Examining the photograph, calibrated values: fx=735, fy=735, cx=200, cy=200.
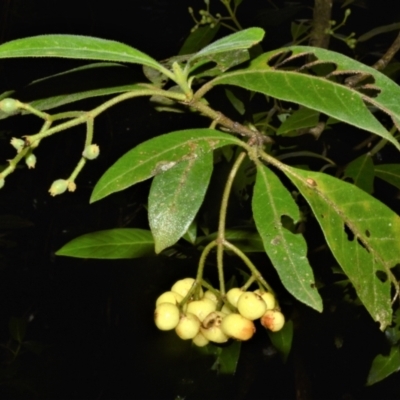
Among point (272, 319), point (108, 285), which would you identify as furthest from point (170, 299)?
point (108, 285)

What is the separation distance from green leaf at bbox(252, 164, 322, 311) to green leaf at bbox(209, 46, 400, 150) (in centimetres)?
11

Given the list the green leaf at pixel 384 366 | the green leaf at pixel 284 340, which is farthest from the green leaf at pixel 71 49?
the green leaf at pixel 384 366

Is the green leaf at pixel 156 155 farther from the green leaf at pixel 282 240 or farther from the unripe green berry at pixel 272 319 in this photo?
the unripe green berry at pixel 272 319

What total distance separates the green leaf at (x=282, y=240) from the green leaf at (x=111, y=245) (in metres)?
0.50

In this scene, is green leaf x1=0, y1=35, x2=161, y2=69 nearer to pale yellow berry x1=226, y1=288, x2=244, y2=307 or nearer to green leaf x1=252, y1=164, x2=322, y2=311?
green leaf x1=252, y1=164, x2=322, y2=311

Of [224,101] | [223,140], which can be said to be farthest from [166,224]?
[224,101]

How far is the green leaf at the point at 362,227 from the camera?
957 millimetres

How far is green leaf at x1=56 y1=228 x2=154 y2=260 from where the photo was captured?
1.38 meters

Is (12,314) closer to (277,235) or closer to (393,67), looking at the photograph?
(393,67)

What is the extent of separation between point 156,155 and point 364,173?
2.89ft

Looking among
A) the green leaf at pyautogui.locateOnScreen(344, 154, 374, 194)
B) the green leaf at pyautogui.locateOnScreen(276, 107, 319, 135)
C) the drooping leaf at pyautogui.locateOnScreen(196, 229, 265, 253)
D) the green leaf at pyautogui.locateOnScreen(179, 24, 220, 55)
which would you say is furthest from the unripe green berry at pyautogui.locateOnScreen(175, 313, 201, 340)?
the green leaf at pyautogui.locateOnScreen(179, 24, 220, 55)

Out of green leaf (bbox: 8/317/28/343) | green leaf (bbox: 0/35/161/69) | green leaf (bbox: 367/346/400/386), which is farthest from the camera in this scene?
green leaf (bbox: 8/317/28/343)

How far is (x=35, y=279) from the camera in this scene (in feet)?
9.68

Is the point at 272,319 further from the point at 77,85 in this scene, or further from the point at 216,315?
the point at 77,85
